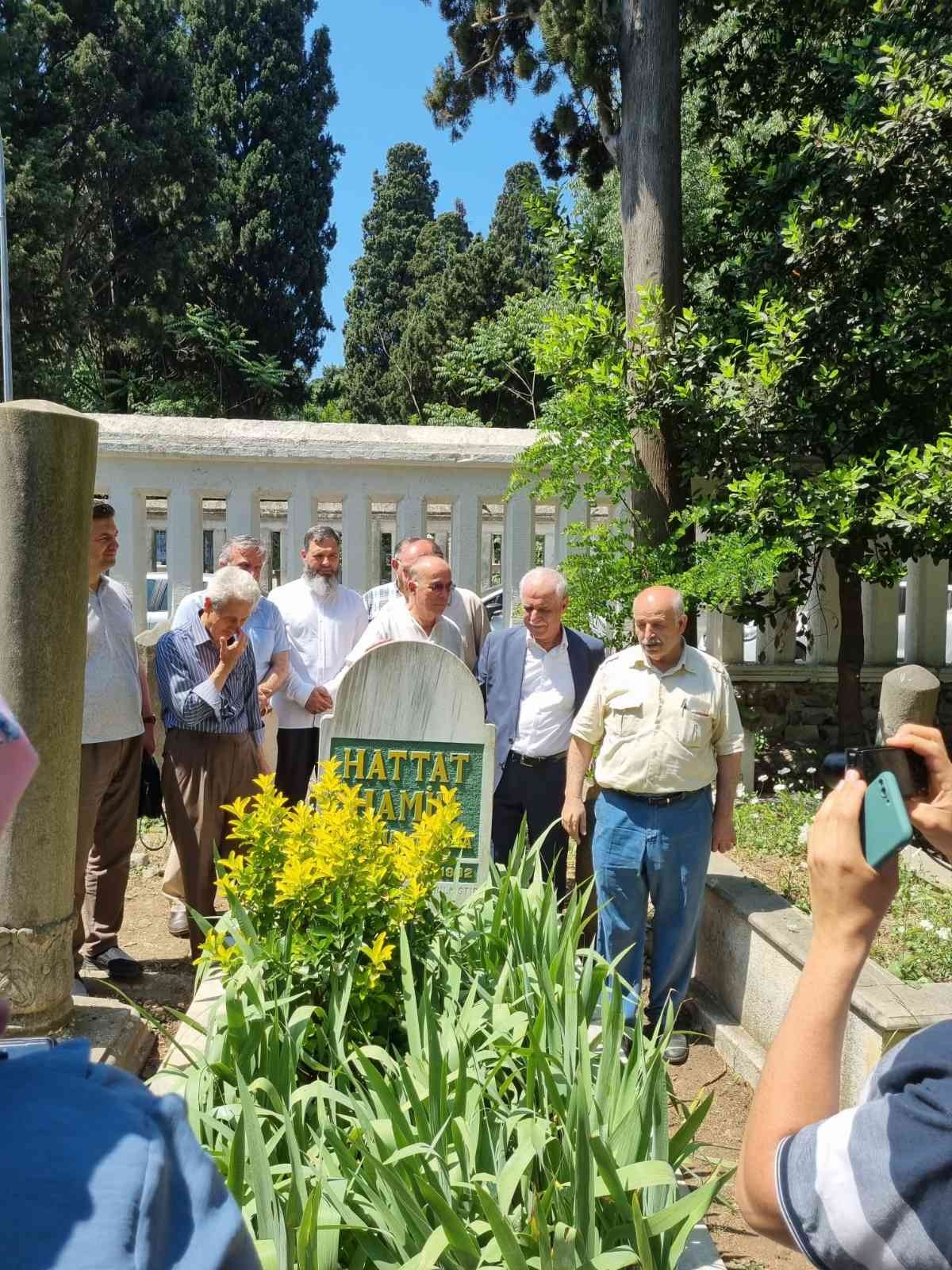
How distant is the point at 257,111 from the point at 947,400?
3034 cm

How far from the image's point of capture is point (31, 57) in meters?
23.4

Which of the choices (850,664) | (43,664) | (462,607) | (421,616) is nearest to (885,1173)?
(43,664)

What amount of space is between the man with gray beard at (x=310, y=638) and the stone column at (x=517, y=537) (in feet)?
4.69

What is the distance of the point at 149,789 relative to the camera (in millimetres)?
4895

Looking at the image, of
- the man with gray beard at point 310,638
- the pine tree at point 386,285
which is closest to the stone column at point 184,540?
the man with gray beard at point 310,638

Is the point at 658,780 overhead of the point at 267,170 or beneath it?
beneath

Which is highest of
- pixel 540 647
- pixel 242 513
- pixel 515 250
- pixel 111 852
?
pixel 515 250

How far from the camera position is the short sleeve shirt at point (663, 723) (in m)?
4.06

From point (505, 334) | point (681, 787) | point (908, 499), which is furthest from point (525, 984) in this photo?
point (505, 334)

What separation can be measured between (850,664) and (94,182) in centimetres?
2381

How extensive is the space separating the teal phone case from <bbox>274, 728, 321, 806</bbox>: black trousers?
4.38 meters

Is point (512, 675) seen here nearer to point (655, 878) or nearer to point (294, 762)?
point (655, 878)

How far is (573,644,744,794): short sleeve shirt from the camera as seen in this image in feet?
13.3

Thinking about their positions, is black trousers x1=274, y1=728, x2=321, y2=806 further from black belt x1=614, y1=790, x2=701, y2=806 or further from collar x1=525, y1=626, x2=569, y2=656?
black belt x1=614, y1=790, x2=701, y2=806
